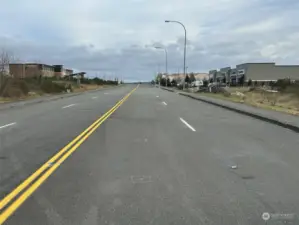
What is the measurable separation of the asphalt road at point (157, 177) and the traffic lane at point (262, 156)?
2 cm

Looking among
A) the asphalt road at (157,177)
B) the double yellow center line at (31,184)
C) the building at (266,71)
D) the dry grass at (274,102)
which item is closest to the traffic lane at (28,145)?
the asphalt road at (157,177)

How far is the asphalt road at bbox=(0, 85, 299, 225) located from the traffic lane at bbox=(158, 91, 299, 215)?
0.06 ft

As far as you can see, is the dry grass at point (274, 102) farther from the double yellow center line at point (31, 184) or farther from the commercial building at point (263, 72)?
the commercial building at point (263, 72)

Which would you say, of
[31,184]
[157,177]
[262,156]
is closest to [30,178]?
[31,184]

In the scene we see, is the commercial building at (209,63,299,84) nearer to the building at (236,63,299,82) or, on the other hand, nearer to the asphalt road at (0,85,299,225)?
the building at (236,63,299,82)

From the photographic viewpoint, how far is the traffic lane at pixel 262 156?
704cm

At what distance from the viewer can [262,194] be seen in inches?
277

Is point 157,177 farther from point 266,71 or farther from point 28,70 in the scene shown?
point 266,71

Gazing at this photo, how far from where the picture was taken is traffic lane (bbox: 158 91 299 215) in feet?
23.1

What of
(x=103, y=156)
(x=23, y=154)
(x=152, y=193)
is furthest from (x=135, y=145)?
(x=152, y=193)

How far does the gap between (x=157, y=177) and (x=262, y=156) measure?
3473 mm

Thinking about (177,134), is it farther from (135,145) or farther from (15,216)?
(15,216)

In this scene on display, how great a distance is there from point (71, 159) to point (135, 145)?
103 inches

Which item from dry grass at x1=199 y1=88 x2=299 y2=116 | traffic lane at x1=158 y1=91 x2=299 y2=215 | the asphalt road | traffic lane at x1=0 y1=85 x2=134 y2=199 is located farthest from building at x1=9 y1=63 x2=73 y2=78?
the asphalt road
